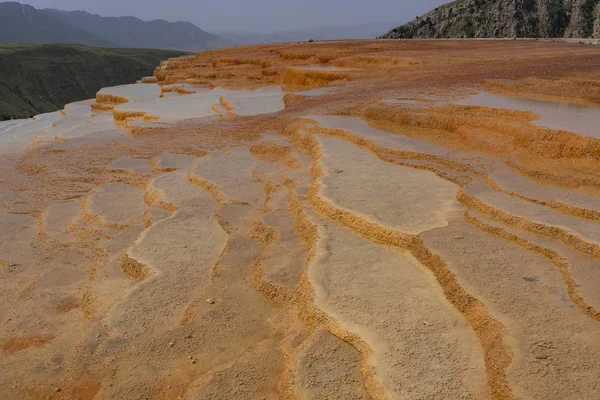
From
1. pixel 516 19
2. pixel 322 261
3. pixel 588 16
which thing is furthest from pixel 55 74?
pixel 322 261

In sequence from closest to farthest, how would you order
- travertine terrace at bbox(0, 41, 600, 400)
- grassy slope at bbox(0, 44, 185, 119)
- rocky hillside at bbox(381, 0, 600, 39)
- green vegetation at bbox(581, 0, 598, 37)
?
travertine terrace at bbox(0, 41, 600, 400), green vegetation at bbox(581, 0, 598, 37), rocky hillside at bbox(381, 0, 600, 39), grassy slope at bbox(0, 44, 185, 119)

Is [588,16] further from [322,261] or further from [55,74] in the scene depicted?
[55,74]

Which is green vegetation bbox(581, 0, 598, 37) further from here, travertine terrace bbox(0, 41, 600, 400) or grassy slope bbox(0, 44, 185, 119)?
grassy slope bbox(0, 44, 185, 119)

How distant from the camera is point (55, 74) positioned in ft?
171

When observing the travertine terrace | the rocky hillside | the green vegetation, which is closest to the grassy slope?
the rocky hillside

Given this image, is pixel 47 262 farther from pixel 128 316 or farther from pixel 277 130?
pixel 277 130

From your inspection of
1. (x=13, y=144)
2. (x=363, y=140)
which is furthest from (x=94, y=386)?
(x=13, y=144)

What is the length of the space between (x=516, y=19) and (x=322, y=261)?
111ft

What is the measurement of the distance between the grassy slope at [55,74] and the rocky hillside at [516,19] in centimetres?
3241

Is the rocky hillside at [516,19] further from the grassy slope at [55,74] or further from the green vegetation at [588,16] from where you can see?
the grassy slope at [55,74]

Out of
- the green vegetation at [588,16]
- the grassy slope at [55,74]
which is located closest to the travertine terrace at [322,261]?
the green vegetation at [588,16]

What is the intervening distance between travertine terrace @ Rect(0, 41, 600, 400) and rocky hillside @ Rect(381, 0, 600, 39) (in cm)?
2806

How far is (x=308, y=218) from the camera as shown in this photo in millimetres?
3682

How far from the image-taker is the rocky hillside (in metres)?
30.2
